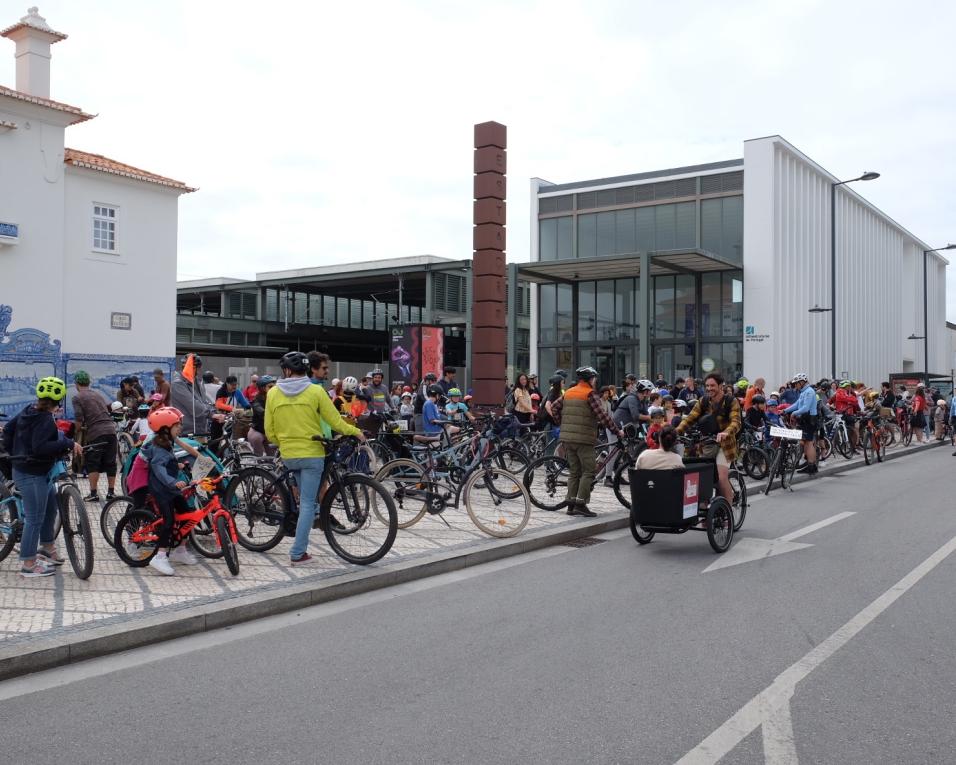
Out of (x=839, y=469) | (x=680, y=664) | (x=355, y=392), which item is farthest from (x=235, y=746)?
(x=839, y=469)

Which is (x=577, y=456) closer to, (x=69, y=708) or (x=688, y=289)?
(x=69, y=708)

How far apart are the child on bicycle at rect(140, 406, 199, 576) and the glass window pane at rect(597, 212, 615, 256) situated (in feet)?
108

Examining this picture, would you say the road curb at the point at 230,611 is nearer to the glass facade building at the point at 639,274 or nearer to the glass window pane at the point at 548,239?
the glass facade building at the point at 639,274

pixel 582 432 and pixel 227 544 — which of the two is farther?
pixel 582 432

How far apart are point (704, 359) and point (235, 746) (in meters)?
33.6

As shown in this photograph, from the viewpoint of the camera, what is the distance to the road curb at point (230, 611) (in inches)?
202

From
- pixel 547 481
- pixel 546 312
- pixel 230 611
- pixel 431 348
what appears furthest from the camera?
pixel 546 312

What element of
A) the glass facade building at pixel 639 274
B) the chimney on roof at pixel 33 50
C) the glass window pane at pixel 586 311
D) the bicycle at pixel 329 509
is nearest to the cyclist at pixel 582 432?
the bicycle at pixel 329 509

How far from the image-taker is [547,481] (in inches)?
428

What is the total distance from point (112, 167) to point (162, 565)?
2269cm

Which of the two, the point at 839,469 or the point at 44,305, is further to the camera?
the point at 44,305

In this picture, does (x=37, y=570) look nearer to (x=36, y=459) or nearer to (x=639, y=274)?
(x=36, y=459)

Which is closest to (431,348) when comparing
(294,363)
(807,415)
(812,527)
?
(807,415)

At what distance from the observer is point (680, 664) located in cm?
508
